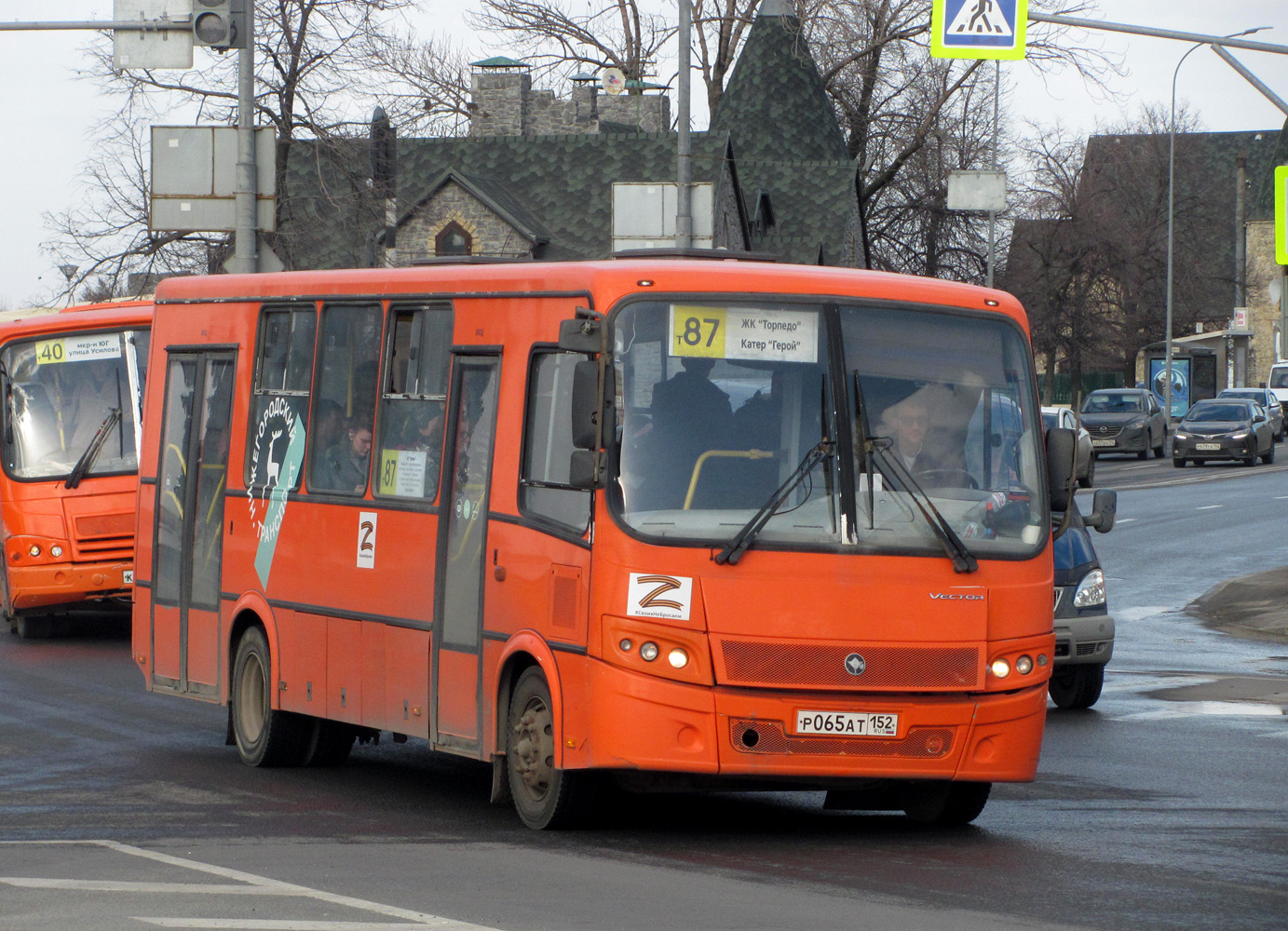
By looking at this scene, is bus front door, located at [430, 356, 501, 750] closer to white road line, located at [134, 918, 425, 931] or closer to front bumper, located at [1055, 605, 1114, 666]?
white road line, located at [134, 918, 425, 931]

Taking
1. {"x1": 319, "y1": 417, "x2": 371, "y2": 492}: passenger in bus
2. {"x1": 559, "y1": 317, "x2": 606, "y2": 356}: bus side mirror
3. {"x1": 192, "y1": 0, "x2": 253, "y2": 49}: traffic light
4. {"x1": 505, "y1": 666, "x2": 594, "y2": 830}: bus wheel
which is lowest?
{"x1": 505, "y1": 666, "x2": 594, "y2": 830}: bus wheel

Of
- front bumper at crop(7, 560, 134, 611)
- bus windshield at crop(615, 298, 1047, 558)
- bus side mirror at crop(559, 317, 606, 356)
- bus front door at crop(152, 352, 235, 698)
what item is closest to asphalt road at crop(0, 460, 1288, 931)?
bus front door at crop(152, 352, 235, 698)

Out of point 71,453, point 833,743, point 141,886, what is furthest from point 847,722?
point 71,453

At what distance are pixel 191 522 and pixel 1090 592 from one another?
20.3ft

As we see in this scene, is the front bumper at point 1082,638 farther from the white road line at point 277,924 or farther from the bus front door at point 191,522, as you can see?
the white road line at point 277,924

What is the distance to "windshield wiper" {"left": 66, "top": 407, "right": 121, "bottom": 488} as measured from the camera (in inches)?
774

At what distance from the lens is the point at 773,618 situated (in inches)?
338

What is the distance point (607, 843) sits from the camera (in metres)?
8.93

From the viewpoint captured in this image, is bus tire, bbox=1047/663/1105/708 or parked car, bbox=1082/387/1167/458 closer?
bus tire, bbox=1047/663/1105/708

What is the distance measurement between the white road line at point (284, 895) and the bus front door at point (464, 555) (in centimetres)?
173

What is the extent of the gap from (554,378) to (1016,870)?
295 centimetres

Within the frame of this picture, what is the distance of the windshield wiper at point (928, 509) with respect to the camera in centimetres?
884

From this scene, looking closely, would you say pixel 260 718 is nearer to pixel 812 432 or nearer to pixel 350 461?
pixel 350 461

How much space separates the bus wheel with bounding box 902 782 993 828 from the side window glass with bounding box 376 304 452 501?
2.76m
